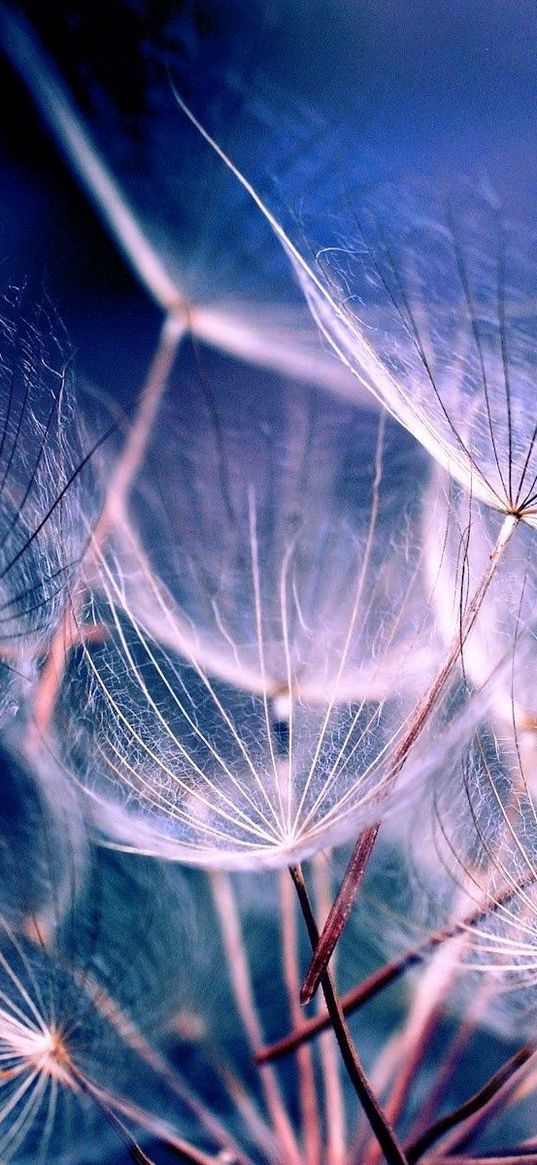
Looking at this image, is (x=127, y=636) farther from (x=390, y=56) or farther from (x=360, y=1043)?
(x=360, y=1043)

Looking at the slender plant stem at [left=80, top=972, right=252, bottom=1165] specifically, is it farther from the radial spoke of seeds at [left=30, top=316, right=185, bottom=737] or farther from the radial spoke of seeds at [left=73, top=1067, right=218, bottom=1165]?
the radial spoke of seeds at [left=30, top=316, right=185, bottom=737]

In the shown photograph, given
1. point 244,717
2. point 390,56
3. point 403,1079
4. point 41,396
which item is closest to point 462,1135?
point 403,1079

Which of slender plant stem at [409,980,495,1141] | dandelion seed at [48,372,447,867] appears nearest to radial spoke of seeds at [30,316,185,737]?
dandelion seed at [48,372,447,867]

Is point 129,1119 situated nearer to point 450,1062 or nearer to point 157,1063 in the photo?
point 157,1063

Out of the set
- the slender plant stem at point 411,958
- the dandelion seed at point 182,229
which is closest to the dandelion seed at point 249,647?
the dandelion seed at point 182,229

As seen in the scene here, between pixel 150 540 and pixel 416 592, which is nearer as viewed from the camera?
pixel 416 592

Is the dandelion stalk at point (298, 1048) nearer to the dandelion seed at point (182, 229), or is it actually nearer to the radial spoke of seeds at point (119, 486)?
the radial spoke of seeds at point (119, 486)

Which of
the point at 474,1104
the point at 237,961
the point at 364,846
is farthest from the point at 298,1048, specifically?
the point at 364,846

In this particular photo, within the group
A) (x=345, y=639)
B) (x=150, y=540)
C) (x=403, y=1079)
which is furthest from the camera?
(x=403, y=1079)
